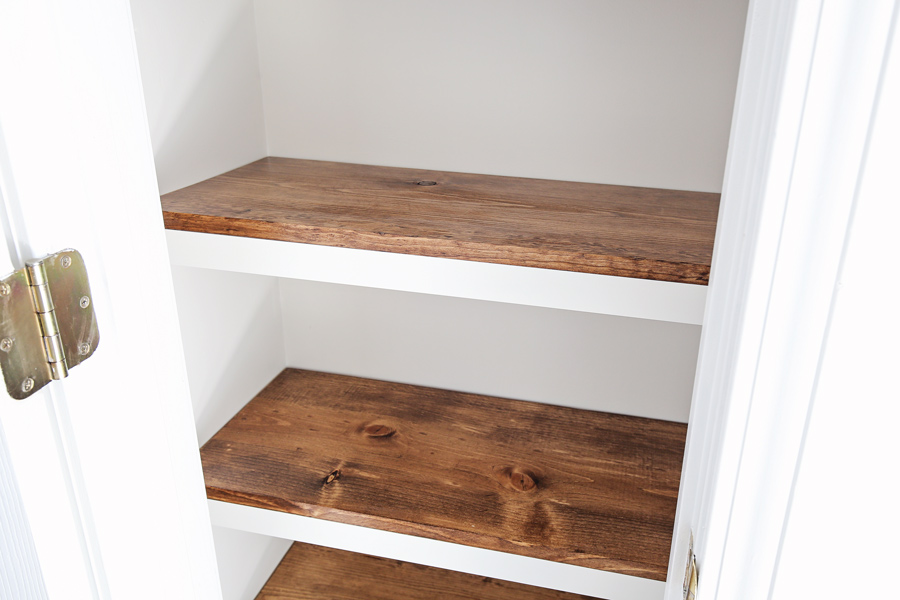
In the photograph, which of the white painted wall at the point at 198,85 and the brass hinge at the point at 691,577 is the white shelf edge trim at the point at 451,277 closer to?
the white painted wall at the point at 198,85

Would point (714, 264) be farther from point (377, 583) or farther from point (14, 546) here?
point (377, 583)

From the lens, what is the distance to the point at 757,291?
323 mm

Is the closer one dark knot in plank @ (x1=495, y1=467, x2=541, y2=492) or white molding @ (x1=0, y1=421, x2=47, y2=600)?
white molding @ (x1=0, y1=421, x2=47, y2=600)

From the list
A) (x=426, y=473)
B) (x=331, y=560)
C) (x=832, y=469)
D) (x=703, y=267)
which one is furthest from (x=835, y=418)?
(x=331, y=560)

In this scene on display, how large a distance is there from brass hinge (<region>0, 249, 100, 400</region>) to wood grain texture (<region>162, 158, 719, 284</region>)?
1.25 ft

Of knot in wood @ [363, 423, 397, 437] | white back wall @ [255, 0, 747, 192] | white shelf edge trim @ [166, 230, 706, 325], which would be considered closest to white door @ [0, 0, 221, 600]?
white shelf edge trim @ [166, 230, 706, 325]

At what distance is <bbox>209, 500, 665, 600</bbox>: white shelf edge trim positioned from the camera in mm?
906

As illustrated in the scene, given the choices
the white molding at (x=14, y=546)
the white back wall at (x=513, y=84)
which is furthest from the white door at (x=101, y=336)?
the white back wall at (x=513, y=84)

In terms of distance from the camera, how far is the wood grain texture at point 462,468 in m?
0.94

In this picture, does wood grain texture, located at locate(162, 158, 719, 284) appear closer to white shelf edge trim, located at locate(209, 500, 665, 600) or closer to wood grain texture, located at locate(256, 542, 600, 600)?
white shelf edge trim, located at locate(209, 500, 665, 600)

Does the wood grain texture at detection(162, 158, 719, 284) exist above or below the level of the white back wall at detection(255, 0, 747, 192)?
below

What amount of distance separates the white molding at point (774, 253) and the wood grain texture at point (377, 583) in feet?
3.25

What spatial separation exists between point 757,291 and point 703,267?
1.49 ft

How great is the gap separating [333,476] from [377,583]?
1.31 feet
